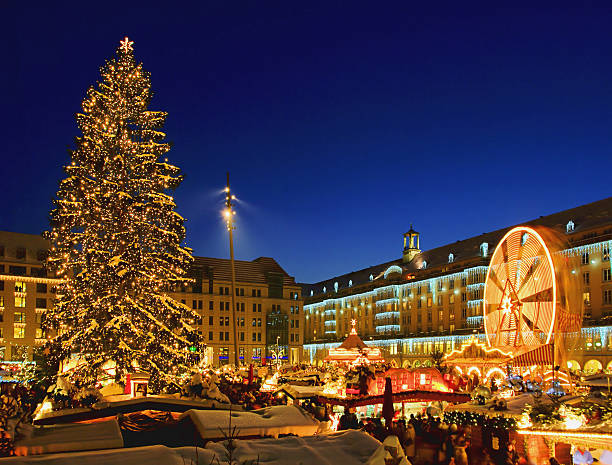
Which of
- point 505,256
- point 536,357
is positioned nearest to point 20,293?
point 505,256

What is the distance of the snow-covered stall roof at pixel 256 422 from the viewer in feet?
29.2

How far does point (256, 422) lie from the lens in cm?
916

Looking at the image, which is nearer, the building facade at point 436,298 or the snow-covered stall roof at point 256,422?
the snow-covered stall roof at point 256,422

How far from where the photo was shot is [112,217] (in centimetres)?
2100

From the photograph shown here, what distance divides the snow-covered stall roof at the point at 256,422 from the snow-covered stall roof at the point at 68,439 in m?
1.46

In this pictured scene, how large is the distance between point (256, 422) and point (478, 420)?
864 cm

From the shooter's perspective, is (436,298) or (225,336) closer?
(436,298)

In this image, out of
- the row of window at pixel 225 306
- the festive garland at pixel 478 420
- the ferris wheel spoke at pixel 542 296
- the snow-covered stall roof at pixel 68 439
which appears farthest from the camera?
the row of window at pixel 225 306

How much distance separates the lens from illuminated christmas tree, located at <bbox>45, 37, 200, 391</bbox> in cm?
1970

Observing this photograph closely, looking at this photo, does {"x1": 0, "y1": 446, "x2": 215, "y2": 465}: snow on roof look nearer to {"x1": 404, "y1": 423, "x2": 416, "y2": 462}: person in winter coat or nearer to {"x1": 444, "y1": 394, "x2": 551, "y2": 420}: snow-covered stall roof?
{"x1": 404, "y1": 423, "x2": 416, "y2": 462}: person in winter coat

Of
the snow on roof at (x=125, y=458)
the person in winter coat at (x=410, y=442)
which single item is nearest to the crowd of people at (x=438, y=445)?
the person in winter coat at (x=410, y=442)

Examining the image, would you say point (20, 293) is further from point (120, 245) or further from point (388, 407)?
point (388, 407)

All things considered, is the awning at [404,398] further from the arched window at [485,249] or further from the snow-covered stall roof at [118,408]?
the arched window at [485,249]

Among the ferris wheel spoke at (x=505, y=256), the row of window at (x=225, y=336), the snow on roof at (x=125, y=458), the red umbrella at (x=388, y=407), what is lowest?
the row of window at (x=225, y=336)
